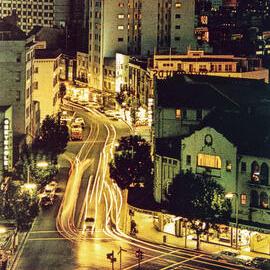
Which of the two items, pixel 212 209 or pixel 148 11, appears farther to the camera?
pixel 148 11

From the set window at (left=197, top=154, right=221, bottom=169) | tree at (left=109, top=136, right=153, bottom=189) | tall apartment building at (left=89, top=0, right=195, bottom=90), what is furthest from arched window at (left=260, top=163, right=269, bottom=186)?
tall apartment building at (left=89, top=0, right=195, bottom=90)

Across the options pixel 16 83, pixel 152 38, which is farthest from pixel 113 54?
pixel 16 83

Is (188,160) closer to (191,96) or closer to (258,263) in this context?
(258,263)

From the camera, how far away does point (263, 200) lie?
124 ft

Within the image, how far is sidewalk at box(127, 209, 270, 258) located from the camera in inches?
1486

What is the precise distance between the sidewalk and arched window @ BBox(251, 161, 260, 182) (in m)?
2.95

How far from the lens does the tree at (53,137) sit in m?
54.1

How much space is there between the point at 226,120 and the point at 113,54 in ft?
147

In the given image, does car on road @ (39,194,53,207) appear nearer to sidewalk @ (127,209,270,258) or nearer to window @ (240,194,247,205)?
sidewalk @ (127,209,270,258)

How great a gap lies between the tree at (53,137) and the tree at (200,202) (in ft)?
51.9

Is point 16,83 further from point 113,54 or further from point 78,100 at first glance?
point 113,54

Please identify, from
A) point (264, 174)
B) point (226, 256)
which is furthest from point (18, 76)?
point (226, 256)

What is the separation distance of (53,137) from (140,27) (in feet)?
111

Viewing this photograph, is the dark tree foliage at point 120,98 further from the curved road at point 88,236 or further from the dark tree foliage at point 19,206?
the dark tree foliage at point 19,206
